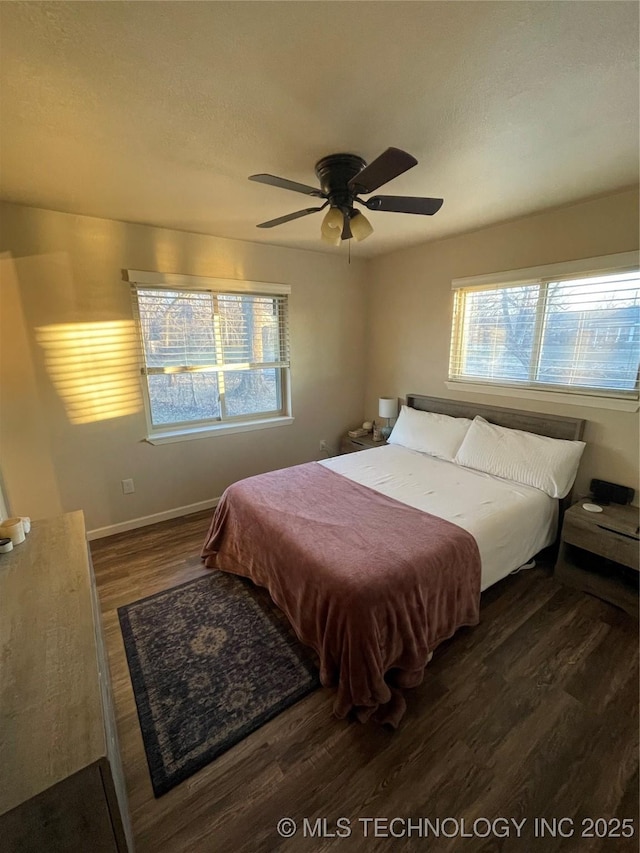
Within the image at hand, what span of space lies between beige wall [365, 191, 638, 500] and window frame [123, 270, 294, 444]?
1.13 meters

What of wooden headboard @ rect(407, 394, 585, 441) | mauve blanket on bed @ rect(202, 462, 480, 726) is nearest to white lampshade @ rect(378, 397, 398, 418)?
wooden headboard @ rect(407, 394, 585, 441)

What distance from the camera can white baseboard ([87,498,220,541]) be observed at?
2.96m

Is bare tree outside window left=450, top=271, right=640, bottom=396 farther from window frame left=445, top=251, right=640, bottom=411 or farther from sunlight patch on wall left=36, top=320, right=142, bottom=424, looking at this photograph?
sunlight patch on wall left=36, top=320, right=142, bottom=424

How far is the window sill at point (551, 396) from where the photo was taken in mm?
2367

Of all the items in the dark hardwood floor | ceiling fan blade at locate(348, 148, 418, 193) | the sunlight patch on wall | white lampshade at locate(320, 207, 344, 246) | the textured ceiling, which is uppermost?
the textured ceiling

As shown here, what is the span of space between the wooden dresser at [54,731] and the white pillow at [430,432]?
2.63m

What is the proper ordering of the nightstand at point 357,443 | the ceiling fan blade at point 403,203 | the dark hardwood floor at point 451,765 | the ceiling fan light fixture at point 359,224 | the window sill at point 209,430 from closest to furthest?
the dark hardwood floor at point 451,765 → the ceiling fan blade at point 403,203 → the ceiling fan light fixture at point 359,224 → the window sill at point 209,430 → the nightstand at point 357,443

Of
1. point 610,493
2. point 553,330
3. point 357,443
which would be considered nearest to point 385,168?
point 553,330

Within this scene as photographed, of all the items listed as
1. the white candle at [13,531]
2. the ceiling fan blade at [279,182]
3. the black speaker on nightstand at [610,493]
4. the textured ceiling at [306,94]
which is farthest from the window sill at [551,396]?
the white candle at [13,531]

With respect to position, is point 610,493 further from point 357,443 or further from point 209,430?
point 209,430

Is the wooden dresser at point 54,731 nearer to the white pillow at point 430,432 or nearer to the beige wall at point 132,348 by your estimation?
the beige wall at point 132,348

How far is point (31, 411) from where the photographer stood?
8.32 ft

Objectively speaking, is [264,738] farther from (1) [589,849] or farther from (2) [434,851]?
(1) [589,849]

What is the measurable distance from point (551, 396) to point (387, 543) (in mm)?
1893
